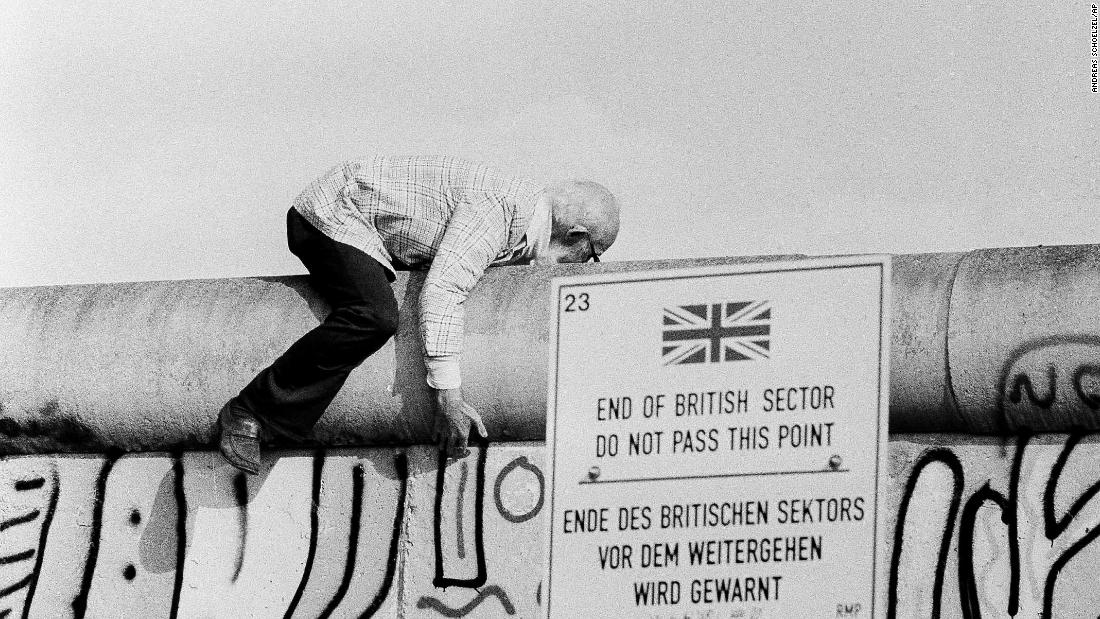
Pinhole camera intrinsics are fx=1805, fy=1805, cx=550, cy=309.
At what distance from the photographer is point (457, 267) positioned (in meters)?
6.75

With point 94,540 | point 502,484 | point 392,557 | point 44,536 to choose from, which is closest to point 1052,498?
point 502,484

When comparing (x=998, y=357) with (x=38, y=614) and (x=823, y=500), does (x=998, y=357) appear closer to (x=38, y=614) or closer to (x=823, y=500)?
(x=823, y=500)

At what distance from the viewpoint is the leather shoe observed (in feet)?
22.4

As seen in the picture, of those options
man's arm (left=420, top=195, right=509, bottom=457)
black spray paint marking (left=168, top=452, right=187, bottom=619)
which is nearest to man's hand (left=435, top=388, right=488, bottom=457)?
man's arm (left=420, top=195, right=509, bottom=457)

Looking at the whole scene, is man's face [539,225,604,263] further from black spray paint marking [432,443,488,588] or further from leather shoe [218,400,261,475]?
leather shoe [218,400,261,475]

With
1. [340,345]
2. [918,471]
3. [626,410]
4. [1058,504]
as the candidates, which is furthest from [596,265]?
[626,410]

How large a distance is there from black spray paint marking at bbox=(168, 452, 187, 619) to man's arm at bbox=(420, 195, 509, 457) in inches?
44.5

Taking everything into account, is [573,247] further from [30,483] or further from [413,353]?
[30,483]

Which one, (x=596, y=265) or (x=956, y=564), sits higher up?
(x=596, y=265)

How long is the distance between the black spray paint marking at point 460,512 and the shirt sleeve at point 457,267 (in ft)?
1.46

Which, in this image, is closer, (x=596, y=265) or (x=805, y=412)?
(x=805, y=412)

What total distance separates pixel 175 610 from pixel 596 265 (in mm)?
2117

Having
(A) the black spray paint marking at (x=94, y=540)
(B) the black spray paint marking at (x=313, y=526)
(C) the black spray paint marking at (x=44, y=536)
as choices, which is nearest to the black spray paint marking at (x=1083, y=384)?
(B) the black spray paint marking at (x=313, y=526)

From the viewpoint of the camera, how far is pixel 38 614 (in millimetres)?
7215
